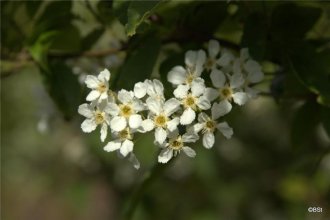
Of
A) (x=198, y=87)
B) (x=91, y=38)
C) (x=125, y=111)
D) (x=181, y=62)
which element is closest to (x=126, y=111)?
(x=125, y=111)

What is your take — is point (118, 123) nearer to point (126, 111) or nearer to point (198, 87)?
point (126, 111)

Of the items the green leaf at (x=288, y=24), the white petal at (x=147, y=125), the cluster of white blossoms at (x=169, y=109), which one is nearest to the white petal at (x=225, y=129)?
the cluster of white blossoms at (x=169, y=109)

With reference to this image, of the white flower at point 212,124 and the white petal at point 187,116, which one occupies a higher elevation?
the white petal at point 187,116

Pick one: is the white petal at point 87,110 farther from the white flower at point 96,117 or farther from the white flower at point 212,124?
the white flower at point 212,124

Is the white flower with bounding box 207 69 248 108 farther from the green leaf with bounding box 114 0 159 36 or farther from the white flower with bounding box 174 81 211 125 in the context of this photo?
the green leaf with bounding box 114 0 159 36

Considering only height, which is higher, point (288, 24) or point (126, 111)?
point (126, 111)

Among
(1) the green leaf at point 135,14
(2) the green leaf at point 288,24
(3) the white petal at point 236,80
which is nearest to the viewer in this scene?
(1) the green leaf at point 135,14

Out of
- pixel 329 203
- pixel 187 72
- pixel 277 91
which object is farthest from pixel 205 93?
pixel 329 203

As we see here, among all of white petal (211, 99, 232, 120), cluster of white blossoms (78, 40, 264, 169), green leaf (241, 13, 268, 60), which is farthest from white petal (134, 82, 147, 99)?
green leaf (241, 13, 268, 60)
